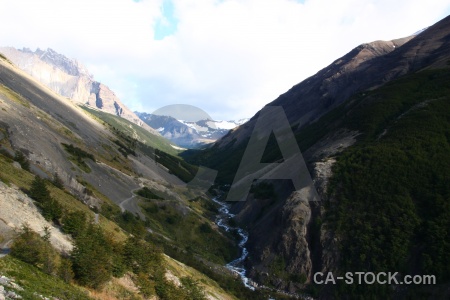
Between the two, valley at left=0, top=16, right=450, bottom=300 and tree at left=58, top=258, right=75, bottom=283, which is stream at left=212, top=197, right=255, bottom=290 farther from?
tree at left=58, top=258, right=75, bottom=283

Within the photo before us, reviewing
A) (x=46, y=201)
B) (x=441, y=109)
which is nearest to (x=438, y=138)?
(x=441, y=109)

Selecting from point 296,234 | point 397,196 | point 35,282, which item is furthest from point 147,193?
point 35,282

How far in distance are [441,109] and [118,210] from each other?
64.1 meters

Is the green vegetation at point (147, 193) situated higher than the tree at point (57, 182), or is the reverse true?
the green vegetation at point (147, 193)

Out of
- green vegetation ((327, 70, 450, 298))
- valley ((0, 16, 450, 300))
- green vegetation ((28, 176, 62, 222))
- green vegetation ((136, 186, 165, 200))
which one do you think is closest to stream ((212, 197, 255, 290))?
valley ((0, 16, 450, 300))

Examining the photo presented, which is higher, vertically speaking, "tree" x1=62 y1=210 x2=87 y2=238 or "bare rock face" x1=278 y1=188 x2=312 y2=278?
"bare rock face" x1=278 y1=188 x2=312 y2=278

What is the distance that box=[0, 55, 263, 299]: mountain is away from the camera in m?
17.4

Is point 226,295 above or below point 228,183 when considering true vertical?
below

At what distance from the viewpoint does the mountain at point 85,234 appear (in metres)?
17.4

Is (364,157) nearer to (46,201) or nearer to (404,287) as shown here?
(404,287)

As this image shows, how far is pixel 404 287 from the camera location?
39.6 metres

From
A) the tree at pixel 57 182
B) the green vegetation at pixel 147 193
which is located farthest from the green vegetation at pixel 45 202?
the green vegetation at pixel 147 193

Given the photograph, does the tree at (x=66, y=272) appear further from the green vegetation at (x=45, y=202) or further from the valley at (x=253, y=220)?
the green vegetation at (x=45, y=202)

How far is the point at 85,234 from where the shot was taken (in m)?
21.9
